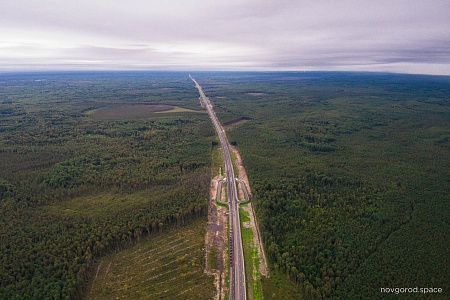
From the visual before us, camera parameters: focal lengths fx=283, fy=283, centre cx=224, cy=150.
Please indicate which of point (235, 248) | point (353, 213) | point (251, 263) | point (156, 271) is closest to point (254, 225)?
point (235, 248)

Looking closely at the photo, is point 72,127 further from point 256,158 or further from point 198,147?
point 256,158

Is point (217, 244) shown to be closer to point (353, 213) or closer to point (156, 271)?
point (156, 271)

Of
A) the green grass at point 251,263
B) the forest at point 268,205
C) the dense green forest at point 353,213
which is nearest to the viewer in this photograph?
the green grass at point 251,263

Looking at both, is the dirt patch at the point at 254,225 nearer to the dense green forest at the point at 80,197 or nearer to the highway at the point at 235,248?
the highway at the point at 235,248

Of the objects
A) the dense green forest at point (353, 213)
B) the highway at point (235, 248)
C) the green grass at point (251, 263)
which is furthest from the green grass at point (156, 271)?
the dense green forest at point (353, 213)

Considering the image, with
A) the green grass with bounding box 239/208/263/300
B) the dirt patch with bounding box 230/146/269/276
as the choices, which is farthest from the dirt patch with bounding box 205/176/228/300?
the dirt patch with bounding box 230/146/269/276

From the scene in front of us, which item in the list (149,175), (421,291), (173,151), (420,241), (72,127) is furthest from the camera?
(72,127)

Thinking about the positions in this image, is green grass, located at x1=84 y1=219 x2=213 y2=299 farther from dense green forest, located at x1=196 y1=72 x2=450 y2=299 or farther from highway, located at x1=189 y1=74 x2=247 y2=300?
dense green forest, located at x1=196 y1=72 x2=450 y2=299

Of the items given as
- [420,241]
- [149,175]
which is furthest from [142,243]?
[420,241]

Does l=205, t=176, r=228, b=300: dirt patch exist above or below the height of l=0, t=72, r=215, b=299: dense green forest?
below
